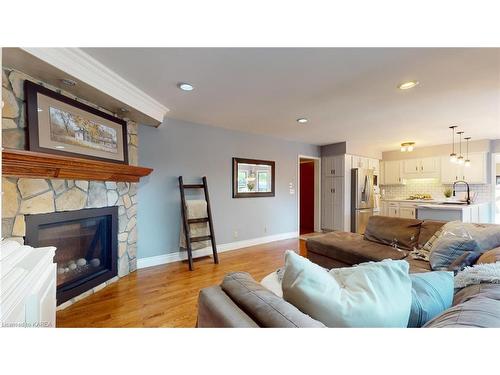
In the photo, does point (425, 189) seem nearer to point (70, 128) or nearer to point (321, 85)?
point (321, 85)

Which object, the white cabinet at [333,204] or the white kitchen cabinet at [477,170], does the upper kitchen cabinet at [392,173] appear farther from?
the white cabinet at [333,204]

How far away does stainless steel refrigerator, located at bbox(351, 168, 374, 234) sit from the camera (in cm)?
514

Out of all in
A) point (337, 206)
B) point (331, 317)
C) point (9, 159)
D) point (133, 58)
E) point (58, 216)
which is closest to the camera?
point (331, 317)

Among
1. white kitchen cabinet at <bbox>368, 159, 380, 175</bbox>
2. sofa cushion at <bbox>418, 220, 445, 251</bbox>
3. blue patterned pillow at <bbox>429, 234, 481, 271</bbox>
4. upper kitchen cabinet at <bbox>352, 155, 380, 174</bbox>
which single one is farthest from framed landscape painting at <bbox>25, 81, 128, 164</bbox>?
white kitchen cabinet at <bbox>368, 159, 380, 175</bbox>

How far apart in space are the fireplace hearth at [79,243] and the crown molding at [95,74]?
1.25 metres

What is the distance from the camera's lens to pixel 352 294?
0.79 meters

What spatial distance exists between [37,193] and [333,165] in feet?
16.9

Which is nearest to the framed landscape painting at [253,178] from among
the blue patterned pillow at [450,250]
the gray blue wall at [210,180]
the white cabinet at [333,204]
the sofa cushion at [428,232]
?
the gray blue wall at [210,180]

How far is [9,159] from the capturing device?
1.55m

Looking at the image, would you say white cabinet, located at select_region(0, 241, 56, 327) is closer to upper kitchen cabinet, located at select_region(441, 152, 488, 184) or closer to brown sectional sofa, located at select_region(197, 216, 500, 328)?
brown sectional sofa, located at select_region(197, 216, 500, 328)

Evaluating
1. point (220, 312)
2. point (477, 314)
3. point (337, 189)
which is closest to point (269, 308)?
point (220, 312)
